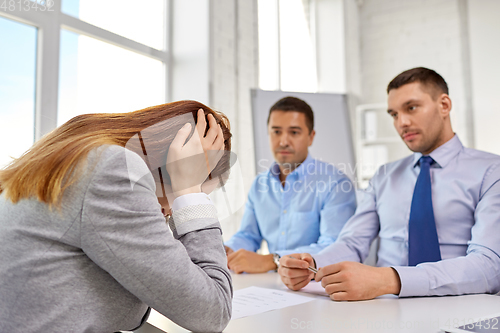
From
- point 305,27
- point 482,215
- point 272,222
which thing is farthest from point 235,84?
point 482,215

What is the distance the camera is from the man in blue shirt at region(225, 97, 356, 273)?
192 centimetres

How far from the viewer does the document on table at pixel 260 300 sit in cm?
91

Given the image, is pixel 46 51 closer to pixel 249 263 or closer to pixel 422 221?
pixel 249 263

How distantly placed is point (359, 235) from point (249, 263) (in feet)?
1.55

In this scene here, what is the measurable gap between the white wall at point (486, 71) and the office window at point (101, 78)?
10.1ft

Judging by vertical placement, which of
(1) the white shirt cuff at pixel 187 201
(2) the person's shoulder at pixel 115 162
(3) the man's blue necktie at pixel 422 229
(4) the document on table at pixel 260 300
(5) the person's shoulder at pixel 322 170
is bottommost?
(4) the document on table at pixel 260 300

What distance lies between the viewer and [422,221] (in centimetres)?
137

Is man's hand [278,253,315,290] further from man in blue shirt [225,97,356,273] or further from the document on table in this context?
man in blue shirt [225,97,356,273]

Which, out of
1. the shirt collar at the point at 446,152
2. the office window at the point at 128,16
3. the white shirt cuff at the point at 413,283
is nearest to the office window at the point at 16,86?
the office window at the point at 128,16

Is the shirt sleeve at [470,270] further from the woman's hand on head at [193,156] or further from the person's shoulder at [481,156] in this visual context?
the woman's hand on head at [193,156]

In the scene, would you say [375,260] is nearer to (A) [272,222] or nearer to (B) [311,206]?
(B) [311,206]

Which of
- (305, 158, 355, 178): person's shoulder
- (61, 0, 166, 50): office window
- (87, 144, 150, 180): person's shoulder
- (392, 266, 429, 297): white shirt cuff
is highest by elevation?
(61, 0, 166, 50): office window

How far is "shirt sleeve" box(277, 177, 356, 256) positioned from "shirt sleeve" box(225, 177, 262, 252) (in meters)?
0.35

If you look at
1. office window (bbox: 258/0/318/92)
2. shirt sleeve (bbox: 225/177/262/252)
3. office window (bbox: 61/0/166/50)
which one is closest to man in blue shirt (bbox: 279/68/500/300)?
shirt sleeve (bbox: 225/177/262/252)
